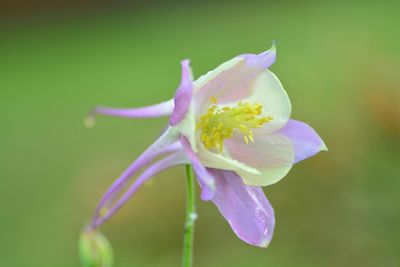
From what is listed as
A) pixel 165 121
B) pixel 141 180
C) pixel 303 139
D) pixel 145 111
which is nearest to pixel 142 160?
pixel 141 180

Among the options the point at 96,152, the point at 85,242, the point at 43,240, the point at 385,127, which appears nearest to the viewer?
the point at 85,242

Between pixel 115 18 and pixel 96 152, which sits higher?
pixel 115 18

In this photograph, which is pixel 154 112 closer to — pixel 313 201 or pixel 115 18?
pixel 313 201

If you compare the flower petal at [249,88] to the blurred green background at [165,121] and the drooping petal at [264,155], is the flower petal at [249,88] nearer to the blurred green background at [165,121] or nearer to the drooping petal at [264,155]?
the drooping petal at [264,155]

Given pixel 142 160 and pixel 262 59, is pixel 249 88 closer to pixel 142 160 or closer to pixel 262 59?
pixel 262 59

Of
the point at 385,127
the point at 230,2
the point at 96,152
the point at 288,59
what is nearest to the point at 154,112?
the point at 385,127

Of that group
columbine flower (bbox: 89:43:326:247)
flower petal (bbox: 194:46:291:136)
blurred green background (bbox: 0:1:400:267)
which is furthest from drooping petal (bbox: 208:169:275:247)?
blurred green background (bbox: 0:1:400:267)

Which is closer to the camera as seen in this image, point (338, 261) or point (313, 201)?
point (338, 261)
